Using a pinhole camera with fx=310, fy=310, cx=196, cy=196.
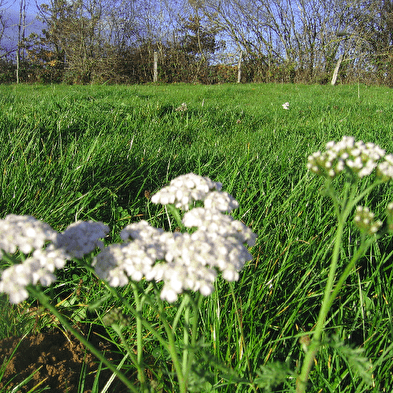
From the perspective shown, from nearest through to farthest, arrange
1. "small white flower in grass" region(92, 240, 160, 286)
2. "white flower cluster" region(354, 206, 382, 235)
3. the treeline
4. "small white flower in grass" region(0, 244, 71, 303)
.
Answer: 1. "small white flower in grass" region(0, 244, 71, 303)
2. "small white flower in grass" region(92, 240, 160, 286)
3. "white flower cluster" region(354, 206, 382, 235)
4. the treeline

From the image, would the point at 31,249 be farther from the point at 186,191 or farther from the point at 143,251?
the point at 186,191

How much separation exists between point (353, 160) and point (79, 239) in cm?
94

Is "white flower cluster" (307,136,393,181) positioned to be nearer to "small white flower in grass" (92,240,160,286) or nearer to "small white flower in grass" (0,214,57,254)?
"small white flower in grass" (92,240,160,286)

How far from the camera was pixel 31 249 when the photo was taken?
74 cm

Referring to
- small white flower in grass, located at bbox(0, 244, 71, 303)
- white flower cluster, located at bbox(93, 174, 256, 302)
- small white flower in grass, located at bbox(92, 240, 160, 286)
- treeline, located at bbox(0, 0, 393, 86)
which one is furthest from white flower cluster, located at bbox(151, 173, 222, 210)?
treeline, located at bbox(0, 0, 393, 86)

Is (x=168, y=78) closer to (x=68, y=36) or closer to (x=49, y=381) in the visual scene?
(x=68, y=36)

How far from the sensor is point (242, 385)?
119cm

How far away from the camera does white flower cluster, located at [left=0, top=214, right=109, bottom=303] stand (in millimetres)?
720

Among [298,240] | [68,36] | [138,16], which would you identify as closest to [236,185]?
[298,240]

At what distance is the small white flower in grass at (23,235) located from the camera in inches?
28.9

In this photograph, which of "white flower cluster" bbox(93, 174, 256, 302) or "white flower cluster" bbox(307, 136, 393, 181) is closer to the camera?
"white flower cluster" bbox(93, 174, 256, 302)

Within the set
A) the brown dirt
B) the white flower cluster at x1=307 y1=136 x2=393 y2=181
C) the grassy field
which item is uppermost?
the white flower cluster at x1=307 y1=136 x2=393 y2=181

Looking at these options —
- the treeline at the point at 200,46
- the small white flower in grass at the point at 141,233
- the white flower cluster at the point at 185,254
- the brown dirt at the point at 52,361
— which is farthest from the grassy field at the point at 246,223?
the treeline at the point at 200,46

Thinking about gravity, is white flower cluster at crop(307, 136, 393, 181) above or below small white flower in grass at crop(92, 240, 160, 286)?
above
